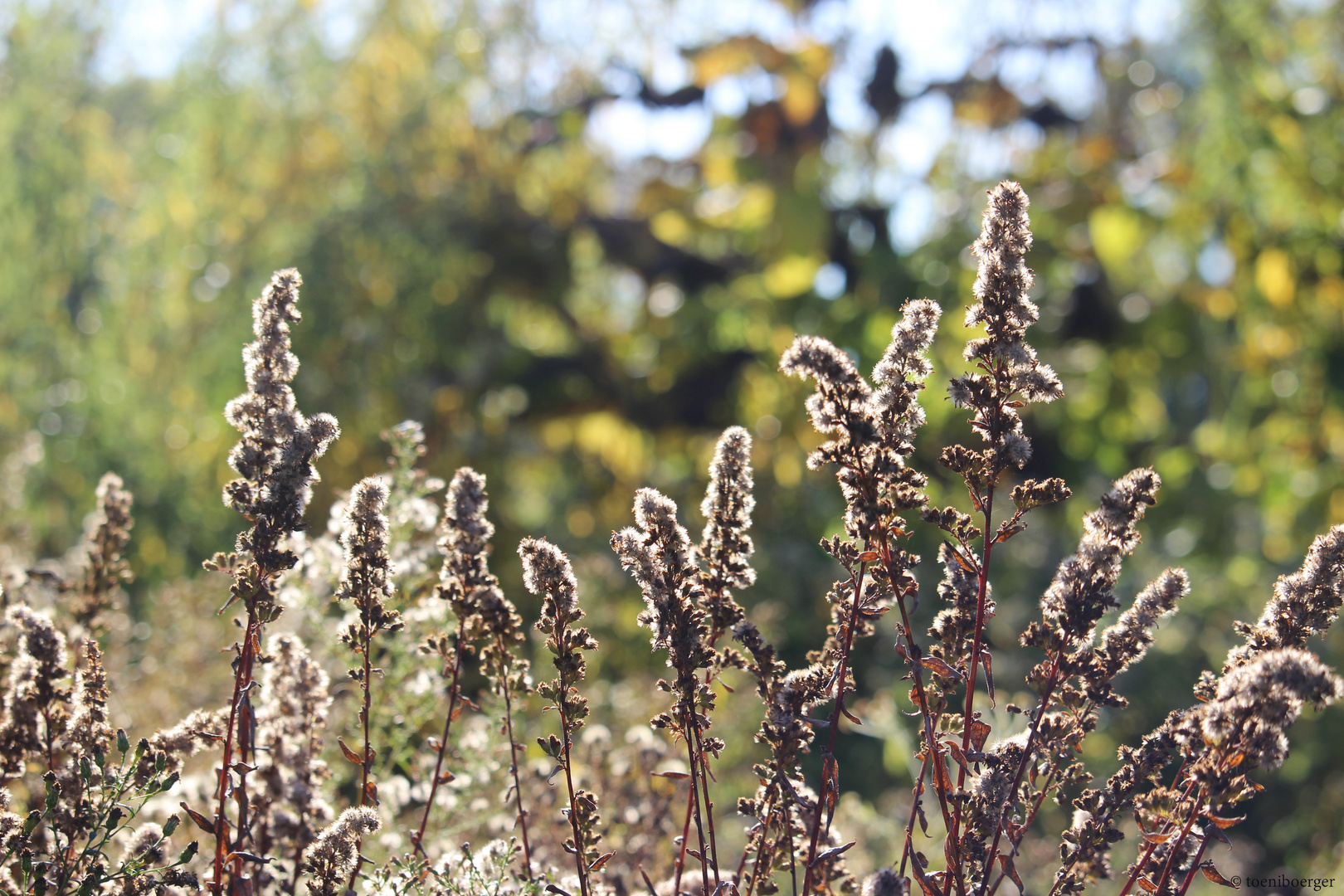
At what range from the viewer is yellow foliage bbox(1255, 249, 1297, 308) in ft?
12.1

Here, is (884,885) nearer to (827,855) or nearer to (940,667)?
(827,855)

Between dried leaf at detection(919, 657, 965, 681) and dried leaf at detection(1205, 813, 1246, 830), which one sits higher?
dried leaf at detection(919, 657, 965, 681)

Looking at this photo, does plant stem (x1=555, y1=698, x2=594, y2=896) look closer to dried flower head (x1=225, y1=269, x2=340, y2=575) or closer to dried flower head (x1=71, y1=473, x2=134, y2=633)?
dried flower head (x1=225, y1=269, x2=340, y2=575)

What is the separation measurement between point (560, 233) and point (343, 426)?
1183 millimetres

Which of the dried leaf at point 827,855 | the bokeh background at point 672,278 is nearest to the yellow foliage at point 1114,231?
the bokeh background at point 672,278

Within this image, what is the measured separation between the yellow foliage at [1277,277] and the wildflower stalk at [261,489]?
3.82m

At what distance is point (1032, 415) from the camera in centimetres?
367

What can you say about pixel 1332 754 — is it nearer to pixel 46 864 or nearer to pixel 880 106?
pixel 880 106

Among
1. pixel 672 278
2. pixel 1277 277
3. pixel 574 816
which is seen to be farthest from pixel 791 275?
pixel 574 816

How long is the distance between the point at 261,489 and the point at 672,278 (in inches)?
133

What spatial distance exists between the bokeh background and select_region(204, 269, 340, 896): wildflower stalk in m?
2.39

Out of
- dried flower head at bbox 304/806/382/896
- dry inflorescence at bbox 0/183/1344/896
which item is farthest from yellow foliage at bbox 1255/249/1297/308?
dried flower head at bbox 304/806/382/896

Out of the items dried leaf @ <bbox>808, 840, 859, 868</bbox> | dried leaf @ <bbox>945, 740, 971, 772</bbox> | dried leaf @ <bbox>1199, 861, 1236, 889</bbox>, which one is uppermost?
dried leaf @ <bbox>945, 740, 971, 772</bbox>

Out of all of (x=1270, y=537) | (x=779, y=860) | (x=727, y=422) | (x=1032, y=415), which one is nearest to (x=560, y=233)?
(x=727, y=422)
